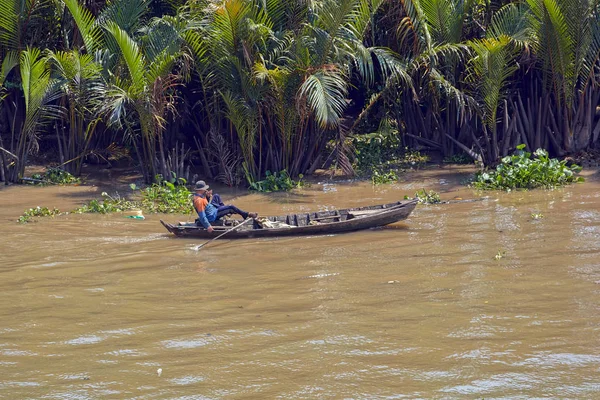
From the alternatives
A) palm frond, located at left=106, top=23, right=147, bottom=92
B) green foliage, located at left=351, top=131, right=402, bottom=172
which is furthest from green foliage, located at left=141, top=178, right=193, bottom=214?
green foliage, located at left=351, top=131, right=402, bottom=172

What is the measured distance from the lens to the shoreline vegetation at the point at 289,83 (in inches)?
579

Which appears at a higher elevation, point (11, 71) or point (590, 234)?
point (11, 71)

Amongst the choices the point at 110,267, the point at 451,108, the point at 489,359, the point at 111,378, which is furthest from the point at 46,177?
the point at 489,359

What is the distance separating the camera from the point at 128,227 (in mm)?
12383

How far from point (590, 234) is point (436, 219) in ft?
7.98

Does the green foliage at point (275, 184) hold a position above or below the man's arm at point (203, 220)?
above

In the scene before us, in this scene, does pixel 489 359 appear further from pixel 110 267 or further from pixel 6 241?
pixel 6 241

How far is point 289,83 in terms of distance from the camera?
15023 millimetres

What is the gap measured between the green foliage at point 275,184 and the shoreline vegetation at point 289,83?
3 cm

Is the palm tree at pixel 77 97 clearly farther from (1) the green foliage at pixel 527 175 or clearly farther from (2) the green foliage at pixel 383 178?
(1) the green foliage at pixel 527 175

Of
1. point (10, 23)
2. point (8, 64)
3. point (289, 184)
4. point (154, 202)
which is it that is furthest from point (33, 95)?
point (289, 184)

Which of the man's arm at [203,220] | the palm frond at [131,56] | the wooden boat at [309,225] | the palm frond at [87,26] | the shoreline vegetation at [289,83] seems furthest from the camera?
the palm frond at [87,26]

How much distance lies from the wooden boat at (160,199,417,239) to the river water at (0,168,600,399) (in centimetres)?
17

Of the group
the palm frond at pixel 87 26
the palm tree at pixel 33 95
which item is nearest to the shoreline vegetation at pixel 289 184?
the palm tree at pixel 33 95
